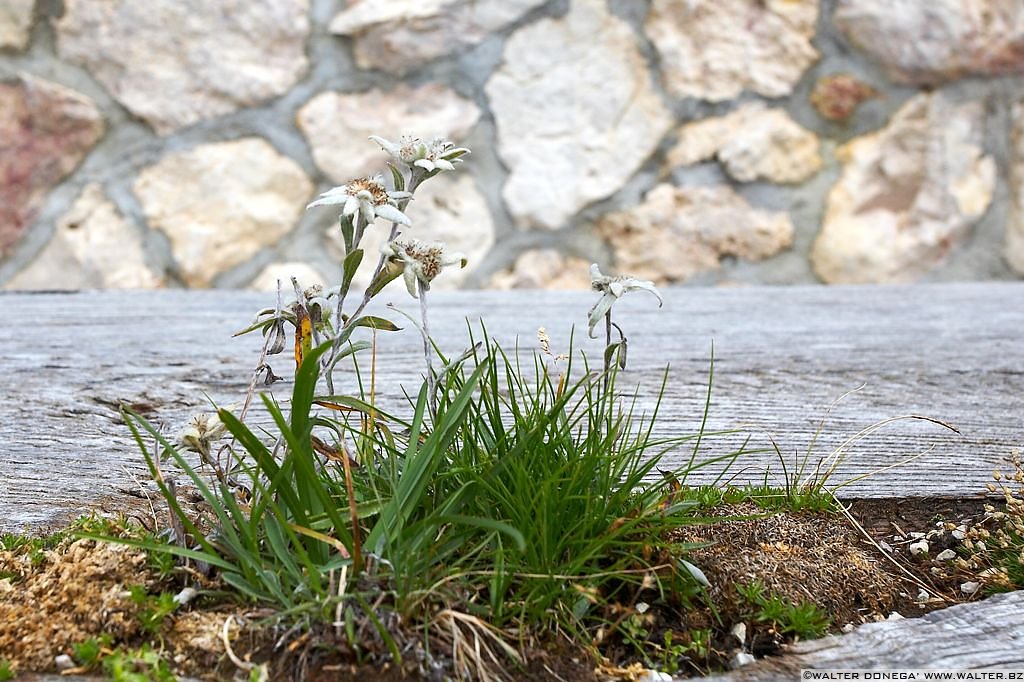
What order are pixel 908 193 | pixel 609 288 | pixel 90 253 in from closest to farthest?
pixel 609 288, pixel 90 253, pixel 908 193

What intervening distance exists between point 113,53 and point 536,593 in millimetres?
2332

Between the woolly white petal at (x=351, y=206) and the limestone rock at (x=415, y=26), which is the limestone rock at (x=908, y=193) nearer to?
the limestone rock at (x=415, y=26)

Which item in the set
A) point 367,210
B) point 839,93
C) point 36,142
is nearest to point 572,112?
point 839,93

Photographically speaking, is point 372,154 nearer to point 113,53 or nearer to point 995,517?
point 113,53

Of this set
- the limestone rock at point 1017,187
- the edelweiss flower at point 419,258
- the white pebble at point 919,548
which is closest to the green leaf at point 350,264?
the edelweiss flower at point 419,258

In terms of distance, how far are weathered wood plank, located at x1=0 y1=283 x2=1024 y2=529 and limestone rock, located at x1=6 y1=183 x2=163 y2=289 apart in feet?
1.54

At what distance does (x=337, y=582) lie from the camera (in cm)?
76

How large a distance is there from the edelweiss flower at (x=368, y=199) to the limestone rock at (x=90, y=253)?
2064 millimetres

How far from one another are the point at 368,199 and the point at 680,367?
2.87ft

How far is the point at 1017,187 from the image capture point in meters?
2.87

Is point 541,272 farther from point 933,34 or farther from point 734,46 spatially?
point 933,34

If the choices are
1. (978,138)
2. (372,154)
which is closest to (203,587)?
(372,154)

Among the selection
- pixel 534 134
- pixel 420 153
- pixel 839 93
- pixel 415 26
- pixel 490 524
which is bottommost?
pixel 490 524

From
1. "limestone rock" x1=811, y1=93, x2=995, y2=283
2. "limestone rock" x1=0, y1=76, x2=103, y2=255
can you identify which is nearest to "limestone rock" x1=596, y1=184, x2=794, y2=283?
"limestone rock" x1=811, y1=93, x2=995, y2=283
